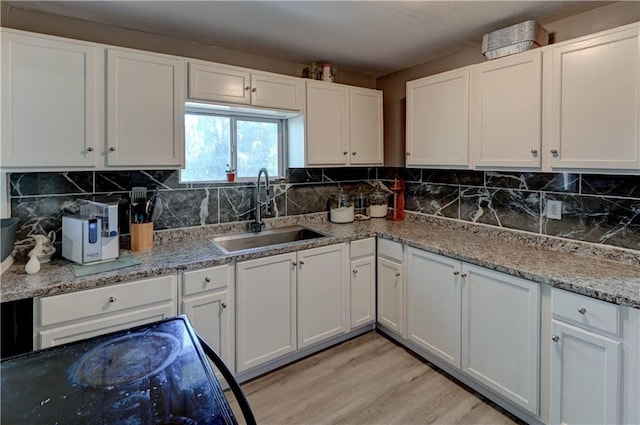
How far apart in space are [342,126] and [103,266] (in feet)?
6.44

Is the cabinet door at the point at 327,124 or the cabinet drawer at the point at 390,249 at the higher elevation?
the cabinet door at the point at 327,124

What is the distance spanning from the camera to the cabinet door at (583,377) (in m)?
1.52

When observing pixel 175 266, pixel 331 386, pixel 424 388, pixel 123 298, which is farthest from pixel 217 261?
pixel 424 388

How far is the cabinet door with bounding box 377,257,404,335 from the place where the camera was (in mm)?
2590

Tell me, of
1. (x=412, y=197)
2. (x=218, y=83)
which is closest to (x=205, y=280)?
(x=218, y=83)

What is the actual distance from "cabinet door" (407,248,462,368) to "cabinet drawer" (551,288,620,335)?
55 centimetres

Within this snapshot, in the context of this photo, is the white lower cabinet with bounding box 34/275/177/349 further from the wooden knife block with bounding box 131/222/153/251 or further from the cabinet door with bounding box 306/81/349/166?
the cabinet door with bounding box 306/81/349/166

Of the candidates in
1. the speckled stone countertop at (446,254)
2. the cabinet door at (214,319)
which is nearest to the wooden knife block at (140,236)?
the speckled stone countertop at (446,254)

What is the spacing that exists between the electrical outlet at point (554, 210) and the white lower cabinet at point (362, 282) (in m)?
1.17

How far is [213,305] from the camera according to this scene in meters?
2.07

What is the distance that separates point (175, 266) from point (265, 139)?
138cm

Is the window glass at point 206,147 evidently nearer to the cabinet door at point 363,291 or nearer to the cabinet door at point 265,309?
the cabinet door at point 265,309

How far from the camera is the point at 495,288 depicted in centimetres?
195

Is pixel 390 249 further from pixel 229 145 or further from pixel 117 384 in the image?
pixel 117 384
